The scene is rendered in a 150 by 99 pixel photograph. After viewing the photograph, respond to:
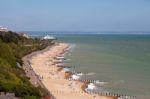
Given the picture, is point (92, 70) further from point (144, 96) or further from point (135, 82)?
point (144, 96)

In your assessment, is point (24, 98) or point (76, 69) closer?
point (24, 98)

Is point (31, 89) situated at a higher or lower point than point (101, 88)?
higher

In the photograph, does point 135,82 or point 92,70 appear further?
point 92,70

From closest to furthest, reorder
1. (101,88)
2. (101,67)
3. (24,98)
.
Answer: (24,98)
(101,88)
(101,67)

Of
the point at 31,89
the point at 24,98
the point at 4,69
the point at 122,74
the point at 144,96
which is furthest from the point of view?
the point at 122,74

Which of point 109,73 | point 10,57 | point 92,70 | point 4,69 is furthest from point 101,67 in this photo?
point 4,69

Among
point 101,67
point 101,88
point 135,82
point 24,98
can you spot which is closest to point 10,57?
point 101,88

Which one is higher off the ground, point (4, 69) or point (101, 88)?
point (4, 69)

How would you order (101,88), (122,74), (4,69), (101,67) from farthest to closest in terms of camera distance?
(101,67)
(122,74)
(101,88)
(4,69)

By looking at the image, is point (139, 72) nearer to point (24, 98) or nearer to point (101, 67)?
point (101, 67)
